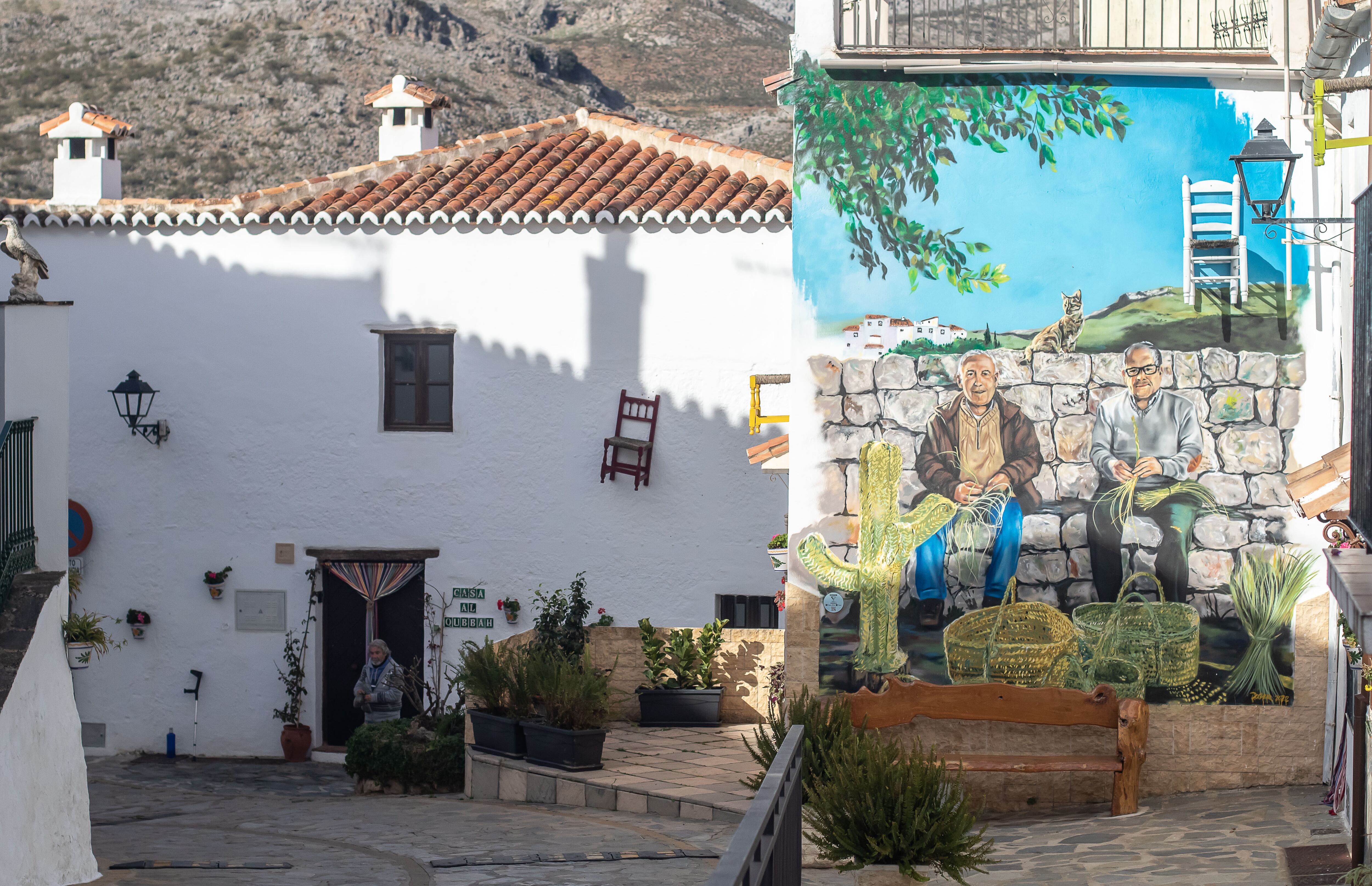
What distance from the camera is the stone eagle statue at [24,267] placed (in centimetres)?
941

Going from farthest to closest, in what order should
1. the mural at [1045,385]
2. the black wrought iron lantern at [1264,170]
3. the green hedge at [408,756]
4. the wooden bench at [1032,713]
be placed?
the green hedge at [408,756] < the mural at [1045,385] < the wooden bench at [1032,713] < the black wrought iron lantern at [1264,170]

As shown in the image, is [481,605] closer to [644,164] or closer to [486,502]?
[486,502]

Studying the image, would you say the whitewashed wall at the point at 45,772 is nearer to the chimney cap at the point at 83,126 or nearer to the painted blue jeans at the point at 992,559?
the painted blue jeans at the point at 992,559

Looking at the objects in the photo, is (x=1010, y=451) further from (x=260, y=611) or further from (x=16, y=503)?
(x=260, y=611)

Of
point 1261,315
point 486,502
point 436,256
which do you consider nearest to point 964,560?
point 1261,315

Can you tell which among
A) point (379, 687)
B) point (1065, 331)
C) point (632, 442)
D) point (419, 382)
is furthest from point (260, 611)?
point (1065, 331)

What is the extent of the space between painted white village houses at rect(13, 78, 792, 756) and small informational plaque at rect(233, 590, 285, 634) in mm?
27

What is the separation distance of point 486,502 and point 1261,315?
8259 millimetres

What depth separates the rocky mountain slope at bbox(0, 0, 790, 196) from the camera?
133 feet

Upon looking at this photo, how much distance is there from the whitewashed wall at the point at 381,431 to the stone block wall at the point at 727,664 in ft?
4.04

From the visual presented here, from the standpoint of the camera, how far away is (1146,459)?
9922 millimetres

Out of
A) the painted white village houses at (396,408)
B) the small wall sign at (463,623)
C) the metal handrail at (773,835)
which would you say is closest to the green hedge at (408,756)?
the small wall sign at (463,623)

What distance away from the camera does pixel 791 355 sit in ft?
33.2

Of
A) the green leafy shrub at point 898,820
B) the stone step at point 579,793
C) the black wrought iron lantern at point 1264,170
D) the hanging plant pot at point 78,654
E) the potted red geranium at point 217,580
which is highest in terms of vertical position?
the black wrought iron lantern at point 1264,170
